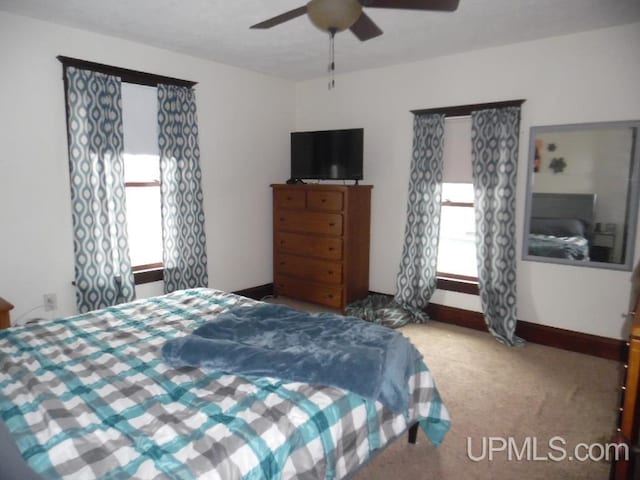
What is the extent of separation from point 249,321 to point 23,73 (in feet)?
8.57

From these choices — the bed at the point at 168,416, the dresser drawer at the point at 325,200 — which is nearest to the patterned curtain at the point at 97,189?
the bed at the point at 168,416

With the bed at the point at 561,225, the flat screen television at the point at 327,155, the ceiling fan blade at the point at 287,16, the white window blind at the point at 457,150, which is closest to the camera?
the ceiling fan blade at the point at 287,16

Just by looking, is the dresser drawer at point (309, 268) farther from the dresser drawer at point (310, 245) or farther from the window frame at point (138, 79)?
the window frame at point (138, 79)

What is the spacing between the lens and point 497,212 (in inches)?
149

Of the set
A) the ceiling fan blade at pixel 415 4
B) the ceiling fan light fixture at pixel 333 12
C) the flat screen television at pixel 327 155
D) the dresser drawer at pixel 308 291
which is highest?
the ceiling fan blade at pixel 415 4

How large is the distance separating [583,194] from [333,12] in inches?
108

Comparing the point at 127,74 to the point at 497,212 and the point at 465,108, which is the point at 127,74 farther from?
the point at 497,212

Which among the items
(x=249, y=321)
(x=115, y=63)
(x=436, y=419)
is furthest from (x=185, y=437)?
(x=115, y=63)

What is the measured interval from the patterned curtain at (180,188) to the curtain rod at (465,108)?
2.25 meters

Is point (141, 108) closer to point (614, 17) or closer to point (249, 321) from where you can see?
point (249, 321)

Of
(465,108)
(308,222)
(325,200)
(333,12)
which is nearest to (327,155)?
(325,200)

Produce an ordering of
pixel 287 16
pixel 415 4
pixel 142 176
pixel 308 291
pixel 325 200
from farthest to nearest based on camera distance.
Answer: pixel 308 291, pixel 325 200, pixel 142 176, pixel 287 16, pixel 415 4

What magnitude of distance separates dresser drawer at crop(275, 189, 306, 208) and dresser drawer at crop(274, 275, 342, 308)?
33.3 inches

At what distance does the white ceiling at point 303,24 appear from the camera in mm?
2881
